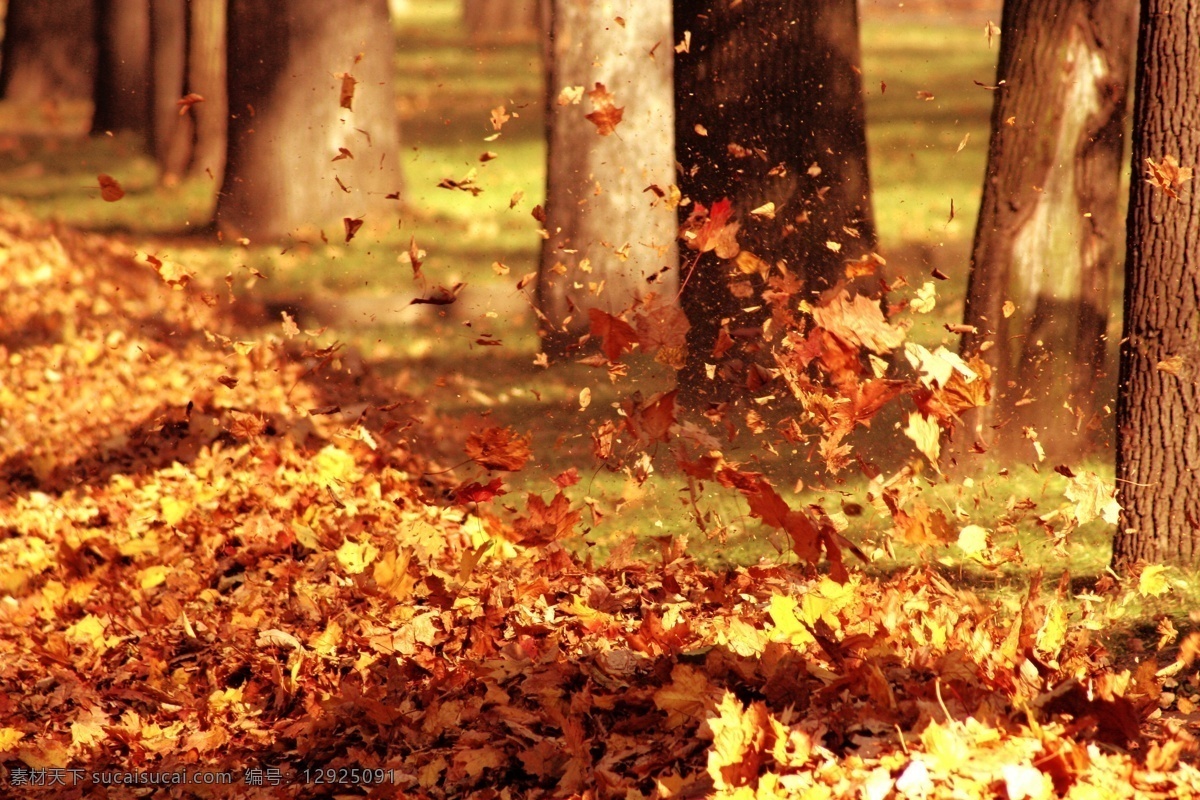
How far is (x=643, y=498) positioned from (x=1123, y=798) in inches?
126

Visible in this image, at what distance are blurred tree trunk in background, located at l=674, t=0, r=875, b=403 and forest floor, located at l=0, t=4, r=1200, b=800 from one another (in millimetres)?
762

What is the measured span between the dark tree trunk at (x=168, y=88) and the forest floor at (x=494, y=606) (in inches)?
→ 255

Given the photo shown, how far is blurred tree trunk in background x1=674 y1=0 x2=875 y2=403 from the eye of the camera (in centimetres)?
667

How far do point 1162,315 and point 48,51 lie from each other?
2079cm

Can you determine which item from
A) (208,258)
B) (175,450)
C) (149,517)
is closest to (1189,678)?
(149,517)

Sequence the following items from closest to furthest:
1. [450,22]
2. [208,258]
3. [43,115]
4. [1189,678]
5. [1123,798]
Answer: [1123,798], [1189,678], [208,258], [43,115], [450,22]

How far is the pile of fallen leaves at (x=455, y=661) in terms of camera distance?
3.38 meters

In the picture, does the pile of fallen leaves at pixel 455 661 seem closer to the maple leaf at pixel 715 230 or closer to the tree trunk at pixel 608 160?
the maple leaf at pixel 715 230

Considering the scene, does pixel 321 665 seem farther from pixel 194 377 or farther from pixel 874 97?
pixel 874 97

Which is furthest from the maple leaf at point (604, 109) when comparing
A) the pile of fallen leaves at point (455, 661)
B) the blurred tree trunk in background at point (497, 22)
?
the blurred tree trunk in background at point (497, 22)

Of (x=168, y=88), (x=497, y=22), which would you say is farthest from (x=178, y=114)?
(x=497, y=22)

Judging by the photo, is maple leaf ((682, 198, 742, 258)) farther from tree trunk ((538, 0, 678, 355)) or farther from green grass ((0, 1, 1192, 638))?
tree trunk ((538, 0, 678, 355))

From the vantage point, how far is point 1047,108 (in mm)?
5941

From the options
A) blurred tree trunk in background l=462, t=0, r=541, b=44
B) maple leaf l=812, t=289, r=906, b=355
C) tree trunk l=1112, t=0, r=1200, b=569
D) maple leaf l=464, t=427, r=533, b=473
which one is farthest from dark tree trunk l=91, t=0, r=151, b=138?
tree trunk l=1112, t=0, r=1200, b=569
